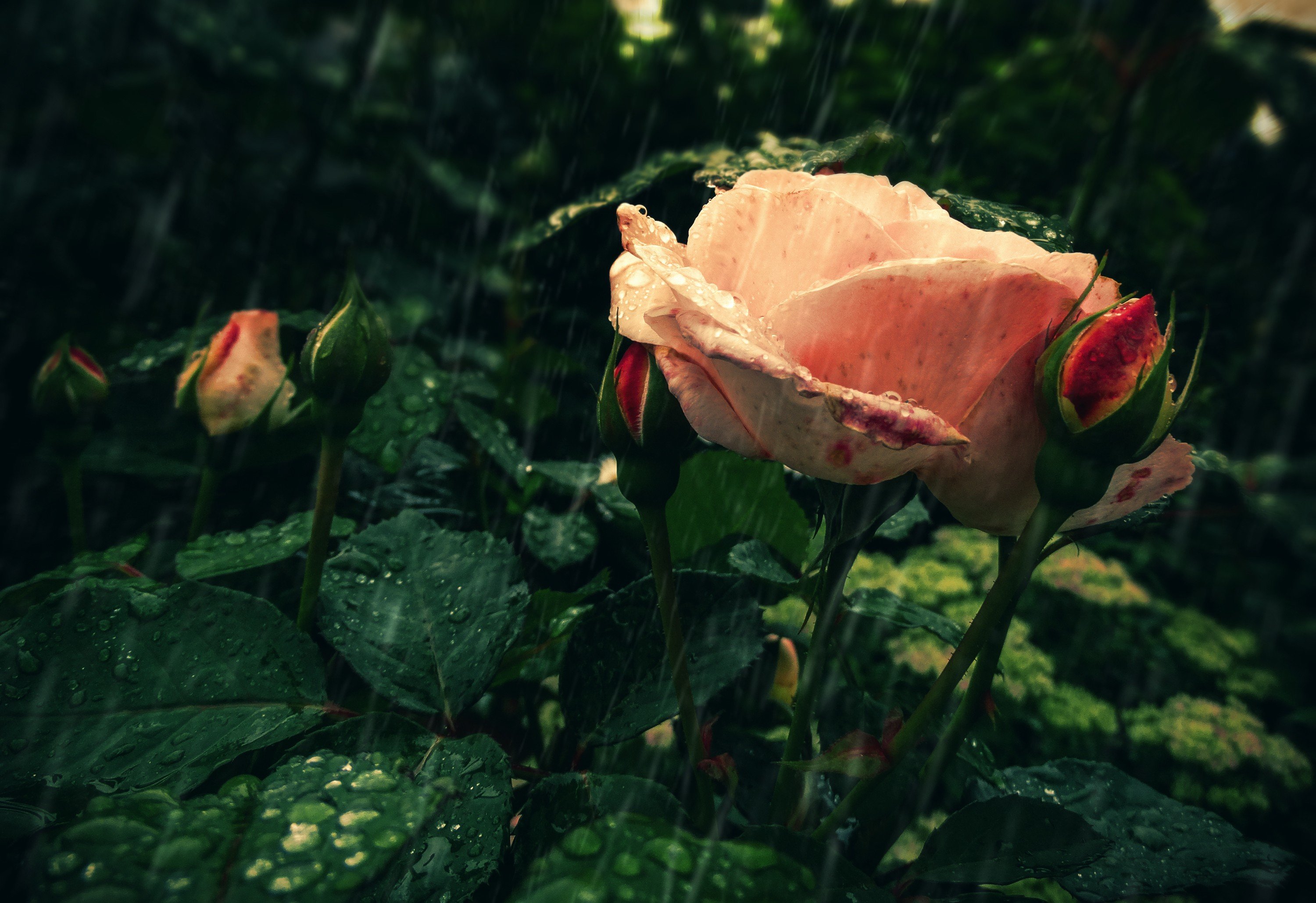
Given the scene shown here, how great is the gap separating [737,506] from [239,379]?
44cm

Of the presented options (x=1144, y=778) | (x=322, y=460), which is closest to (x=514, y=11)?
(x=322, y=460)

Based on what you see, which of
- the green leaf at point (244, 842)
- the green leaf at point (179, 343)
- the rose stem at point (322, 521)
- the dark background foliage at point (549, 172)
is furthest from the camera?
the dark background foliage at point (549, 172)

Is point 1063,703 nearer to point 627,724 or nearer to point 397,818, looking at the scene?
point 627,724

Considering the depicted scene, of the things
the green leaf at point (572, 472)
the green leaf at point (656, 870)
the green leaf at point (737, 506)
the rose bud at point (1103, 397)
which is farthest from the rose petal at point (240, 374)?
the rose bud at point (1103, 397)

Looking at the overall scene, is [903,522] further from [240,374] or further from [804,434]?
[240,374]

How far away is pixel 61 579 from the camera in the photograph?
479 mm

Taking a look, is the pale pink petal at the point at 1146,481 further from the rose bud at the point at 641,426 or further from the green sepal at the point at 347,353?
the green sepal at the point at 347,353

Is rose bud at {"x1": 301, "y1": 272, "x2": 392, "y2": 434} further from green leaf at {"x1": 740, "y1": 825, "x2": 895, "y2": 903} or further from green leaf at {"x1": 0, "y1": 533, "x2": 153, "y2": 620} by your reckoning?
green leaf at {"x1": 740, "y1": 825, "x2": 895, "y2": 903}

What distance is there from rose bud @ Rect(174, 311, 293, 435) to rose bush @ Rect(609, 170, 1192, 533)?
16.3 inches

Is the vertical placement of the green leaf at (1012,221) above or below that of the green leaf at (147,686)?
above

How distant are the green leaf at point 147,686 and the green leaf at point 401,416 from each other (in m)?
0.21

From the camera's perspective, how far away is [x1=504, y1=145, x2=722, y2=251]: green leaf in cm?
60

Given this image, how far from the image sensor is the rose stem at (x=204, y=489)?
1.95 ft

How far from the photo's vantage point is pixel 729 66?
1.22m
